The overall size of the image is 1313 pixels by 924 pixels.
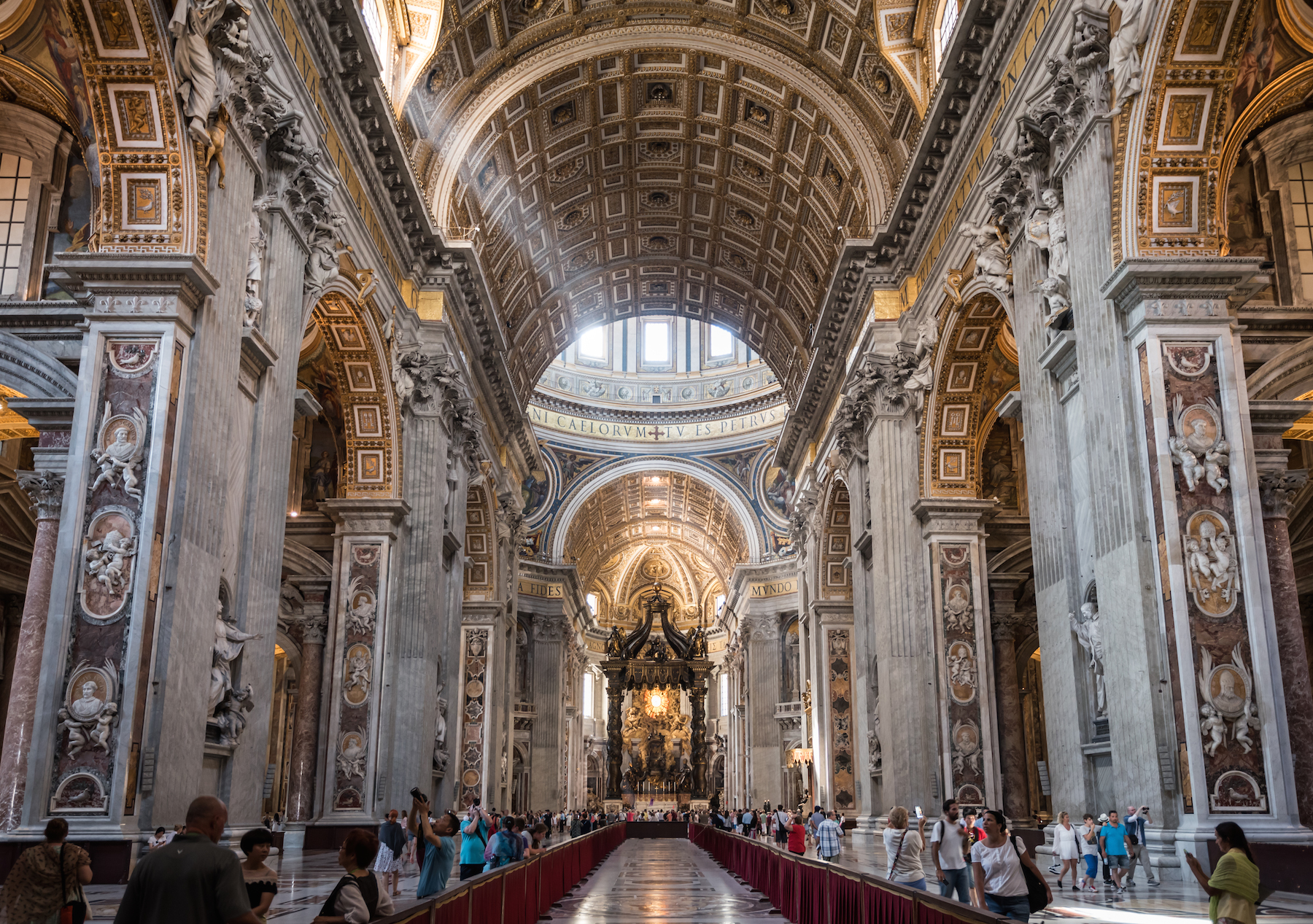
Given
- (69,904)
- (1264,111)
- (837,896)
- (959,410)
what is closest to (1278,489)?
(1264,111)

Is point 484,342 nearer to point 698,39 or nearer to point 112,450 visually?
point 698,39

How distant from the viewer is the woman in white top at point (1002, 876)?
612cm

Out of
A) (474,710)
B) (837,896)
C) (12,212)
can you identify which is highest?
(12,212)

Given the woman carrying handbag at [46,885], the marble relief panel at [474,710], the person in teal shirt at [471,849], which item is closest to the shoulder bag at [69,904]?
the woman carrying handbag at [46,885]

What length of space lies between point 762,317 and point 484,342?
10144mm

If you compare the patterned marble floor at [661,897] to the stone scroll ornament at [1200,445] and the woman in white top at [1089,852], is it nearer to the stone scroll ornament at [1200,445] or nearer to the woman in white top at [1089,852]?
the woman in white top at [1089,852]

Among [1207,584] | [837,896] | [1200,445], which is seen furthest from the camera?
[1200,445]

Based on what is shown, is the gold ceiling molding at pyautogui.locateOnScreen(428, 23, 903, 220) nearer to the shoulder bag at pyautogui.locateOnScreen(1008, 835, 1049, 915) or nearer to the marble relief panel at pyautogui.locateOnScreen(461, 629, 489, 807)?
the marble relief panel at pyautogui.locateOnScreen(461, 629, 489, 807)

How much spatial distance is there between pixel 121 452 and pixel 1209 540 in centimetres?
942

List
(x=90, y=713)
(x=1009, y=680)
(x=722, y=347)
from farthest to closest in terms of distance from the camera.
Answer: (x=722, y=347)
(x=1009, y=680)
(x=90, y=713)

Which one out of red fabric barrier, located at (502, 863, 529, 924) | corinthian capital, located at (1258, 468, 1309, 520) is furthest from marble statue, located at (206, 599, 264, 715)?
corinthian capital, located at (1258, 468, 1309, 520)

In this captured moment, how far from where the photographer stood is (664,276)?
32.2 meters

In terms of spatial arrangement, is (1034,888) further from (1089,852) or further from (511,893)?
(1089,852)

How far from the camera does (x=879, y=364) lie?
1948 centimetres
